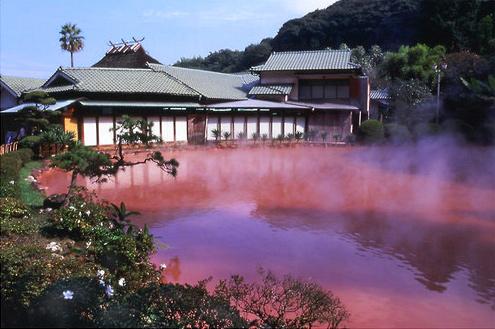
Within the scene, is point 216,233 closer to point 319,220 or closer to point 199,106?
point 319,220

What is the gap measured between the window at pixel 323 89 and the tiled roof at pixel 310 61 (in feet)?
4.32

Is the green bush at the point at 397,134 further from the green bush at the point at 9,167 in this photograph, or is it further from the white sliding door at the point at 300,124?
the green bush at the point at 9,167

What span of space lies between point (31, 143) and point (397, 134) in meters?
20.0

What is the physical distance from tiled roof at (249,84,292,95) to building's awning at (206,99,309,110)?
114 cm

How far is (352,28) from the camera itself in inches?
2486

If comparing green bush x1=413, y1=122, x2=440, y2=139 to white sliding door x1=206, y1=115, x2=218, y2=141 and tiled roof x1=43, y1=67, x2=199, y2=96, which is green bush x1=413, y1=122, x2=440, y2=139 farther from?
tiled roof x1=43, y1=67, x2=199, y2=96

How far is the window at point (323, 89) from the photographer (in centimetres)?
3409

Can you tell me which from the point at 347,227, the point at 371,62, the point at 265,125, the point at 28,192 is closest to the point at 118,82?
the point at 265,125

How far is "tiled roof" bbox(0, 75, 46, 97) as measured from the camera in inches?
1069

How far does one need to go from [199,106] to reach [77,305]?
24.7 metres

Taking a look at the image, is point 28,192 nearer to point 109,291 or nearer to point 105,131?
point 109,291

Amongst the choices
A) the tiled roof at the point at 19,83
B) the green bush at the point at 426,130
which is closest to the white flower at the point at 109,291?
the tiled roof at the point at 19,83

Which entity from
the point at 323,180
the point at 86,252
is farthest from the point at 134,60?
the point at 86,252

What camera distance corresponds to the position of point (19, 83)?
93.6ft
